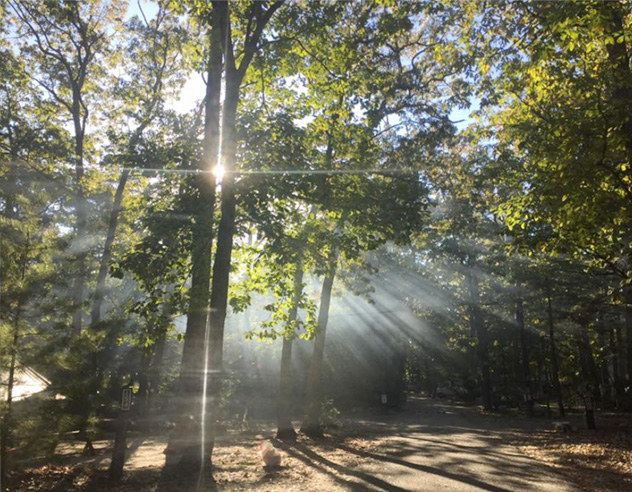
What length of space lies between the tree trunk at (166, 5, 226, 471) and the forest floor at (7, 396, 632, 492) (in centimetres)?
64

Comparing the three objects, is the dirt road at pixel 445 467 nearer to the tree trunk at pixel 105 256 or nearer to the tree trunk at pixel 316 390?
the tree trunk at pixel 316 390

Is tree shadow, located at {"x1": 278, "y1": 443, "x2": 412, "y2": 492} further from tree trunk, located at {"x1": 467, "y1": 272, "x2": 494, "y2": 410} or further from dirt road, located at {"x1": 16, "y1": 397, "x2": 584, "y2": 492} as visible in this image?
tree trunk, located at {"x1": 467, "y1": 272, "x2": 494, "y2": 410}

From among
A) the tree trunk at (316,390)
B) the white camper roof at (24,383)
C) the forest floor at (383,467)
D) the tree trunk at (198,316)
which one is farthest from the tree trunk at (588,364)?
the white camper roof at (24,383)

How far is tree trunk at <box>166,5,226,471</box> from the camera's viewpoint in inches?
379

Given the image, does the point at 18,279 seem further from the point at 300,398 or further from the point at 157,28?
the point at 300,398

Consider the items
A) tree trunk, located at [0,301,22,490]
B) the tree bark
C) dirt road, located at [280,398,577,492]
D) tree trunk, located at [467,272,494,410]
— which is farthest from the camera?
tree trunk, located at [467,272,494,410]

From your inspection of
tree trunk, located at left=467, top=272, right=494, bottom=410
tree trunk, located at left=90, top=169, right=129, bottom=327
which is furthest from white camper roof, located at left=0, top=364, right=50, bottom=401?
tree trunk, located at left=467, top=272, right=494, bottom=410

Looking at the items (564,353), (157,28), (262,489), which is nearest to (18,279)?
(262,489)

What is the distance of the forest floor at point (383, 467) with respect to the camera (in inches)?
349

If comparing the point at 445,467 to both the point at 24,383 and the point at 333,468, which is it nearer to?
the point at 333,468

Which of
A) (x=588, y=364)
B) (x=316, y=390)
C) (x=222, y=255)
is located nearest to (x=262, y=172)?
(x=222, y=255)

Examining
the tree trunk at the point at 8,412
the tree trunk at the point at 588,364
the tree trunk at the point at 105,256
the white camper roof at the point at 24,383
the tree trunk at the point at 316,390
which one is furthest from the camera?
the tree trunk at the point at 588,364

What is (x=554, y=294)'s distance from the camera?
80.6 feet

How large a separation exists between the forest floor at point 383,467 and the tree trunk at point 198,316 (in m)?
0.64
